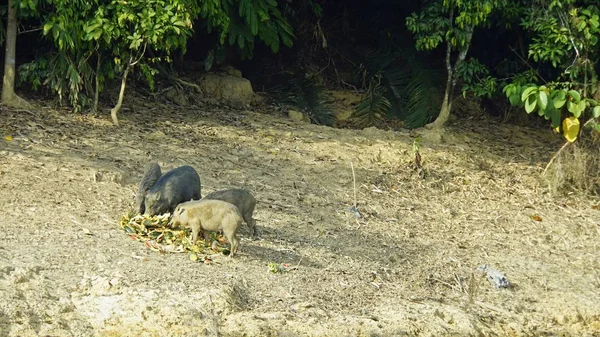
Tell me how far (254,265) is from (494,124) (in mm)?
6742

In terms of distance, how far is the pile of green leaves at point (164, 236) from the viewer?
8367mm

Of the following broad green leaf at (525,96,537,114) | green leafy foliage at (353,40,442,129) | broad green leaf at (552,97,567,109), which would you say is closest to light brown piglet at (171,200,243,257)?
broad green leaf at (525,96,537,114)

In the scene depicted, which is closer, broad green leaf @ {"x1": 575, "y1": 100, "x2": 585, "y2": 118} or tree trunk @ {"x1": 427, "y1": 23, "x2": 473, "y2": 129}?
broad green leaf @ {"x1": 575, "y1": 100, "x2": 585, "y2": 118}

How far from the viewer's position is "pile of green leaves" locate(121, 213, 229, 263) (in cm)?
837

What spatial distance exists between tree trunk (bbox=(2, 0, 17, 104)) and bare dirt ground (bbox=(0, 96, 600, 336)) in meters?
0.31


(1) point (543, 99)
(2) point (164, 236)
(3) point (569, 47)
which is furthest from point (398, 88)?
(2) point (164, 236)

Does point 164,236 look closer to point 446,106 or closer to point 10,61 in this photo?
point 10,61

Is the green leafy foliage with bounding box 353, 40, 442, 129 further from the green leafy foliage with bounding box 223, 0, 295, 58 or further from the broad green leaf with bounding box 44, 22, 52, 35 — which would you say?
the broad green leaf with bounding box 44, 22, 52, 35

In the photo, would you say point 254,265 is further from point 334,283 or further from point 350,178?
point 350,178

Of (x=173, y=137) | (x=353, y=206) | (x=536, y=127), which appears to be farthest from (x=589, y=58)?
(x=173, y=137)

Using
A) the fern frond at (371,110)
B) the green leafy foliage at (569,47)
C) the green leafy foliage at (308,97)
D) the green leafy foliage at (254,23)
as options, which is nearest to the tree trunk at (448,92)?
the fern frond at (371,110)

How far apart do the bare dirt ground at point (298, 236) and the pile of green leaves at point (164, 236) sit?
0.43ft

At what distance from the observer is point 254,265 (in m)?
8.34

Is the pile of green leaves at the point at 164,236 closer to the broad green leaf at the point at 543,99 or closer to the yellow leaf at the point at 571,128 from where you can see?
the broad green leaf at the point at 543,99
